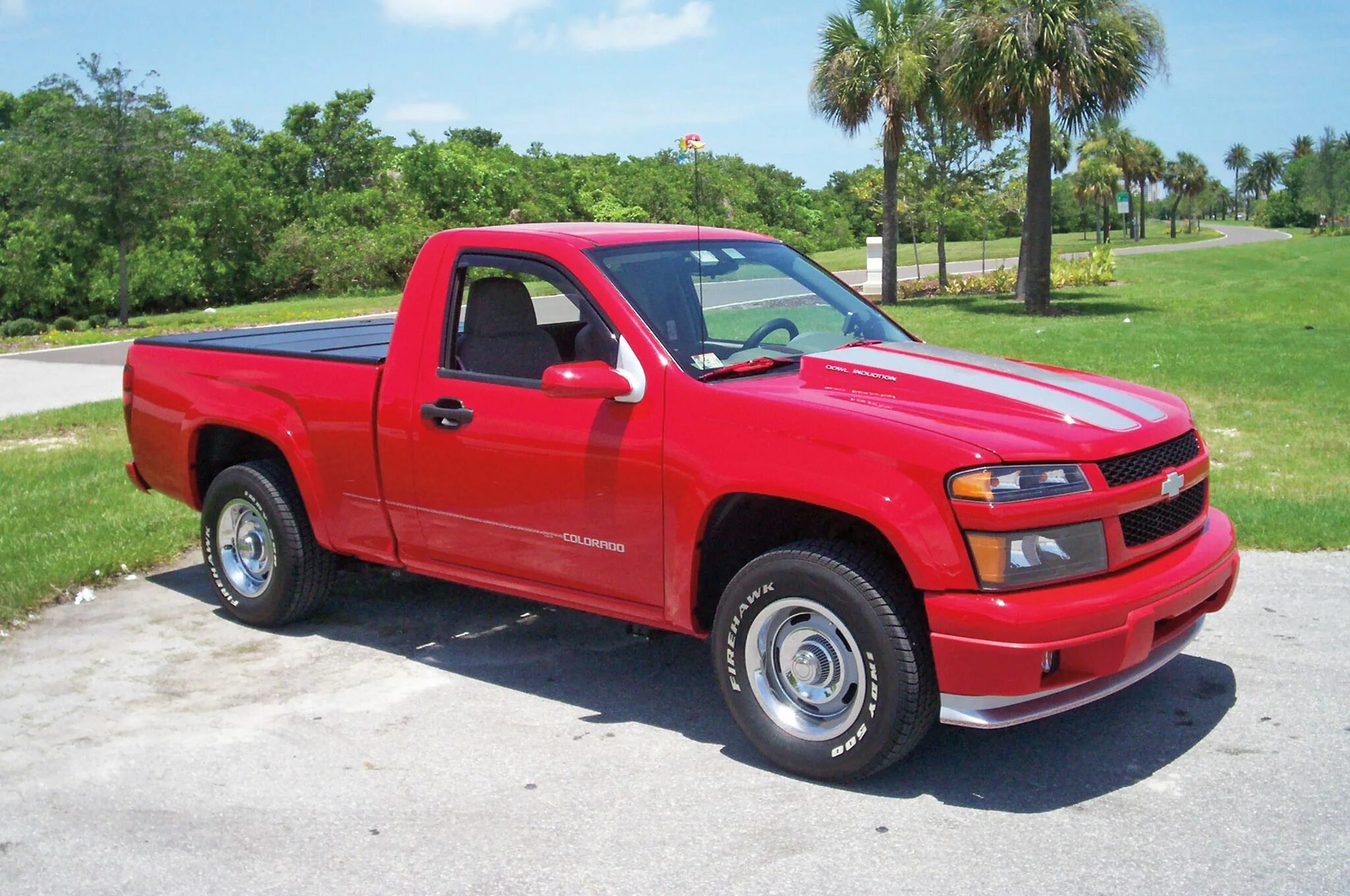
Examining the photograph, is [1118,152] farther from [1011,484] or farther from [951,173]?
[1011,484]

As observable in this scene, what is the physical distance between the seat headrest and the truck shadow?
1377 mm

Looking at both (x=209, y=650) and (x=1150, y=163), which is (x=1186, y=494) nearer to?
(x=209, y=650)

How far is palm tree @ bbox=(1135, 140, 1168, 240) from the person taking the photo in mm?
84312

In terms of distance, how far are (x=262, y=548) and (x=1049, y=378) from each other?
378cm

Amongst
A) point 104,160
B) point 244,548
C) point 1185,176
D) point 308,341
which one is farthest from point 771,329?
point 1185,176

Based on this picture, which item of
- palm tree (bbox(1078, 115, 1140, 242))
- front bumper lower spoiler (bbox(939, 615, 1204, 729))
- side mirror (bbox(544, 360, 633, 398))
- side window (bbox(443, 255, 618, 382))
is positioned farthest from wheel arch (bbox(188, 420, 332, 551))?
palm tree (bbox(1078, 115, 1140, 242))

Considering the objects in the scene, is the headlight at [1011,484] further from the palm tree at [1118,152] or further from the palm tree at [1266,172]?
the palm tree at [1266,172]

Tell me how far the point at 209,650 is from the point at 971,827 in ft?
12.0

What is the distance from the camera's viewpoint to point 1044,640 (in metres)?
3.76

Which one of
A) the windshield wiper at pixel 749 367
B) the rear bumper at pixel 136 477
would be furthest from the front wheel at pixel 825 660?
the rear bumper at pixel 136 477

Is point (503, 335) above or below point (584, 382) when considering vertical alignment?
above

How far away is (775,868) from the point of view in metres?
3.66

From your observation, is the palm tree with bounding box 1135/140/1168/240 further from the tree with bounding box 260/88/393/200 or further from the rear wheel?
the rear wheel

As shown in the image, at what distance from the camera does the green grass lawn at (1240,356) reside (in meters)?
7.81
